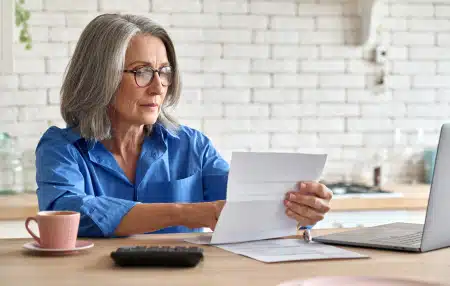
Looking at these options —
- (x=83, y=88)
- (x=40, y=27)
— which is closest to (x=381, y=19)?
(x=40, y=27)

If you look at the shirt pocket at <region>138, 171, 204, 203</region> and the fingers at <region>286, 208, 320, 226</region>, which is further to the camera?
the shirt pocket at <region>138, 171, 204, 203</region>

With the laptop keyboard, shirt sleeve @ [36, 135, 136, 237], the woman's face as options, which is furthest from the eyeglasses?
the laptop keyboard

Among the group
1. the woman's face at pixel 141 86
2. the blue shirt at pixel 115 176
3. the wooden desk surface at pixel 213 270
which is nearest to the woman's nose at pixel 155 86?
the woman's face at pixel 141 86

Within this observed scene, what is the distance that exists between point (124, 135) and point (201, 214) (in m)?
0.57

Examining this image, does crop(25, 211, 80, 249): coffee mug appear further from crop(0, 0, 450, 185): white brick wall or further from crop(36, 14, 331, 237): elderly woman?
crop(0, 0, 450, 185): white brick wall

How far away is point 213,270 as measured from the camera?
163 cm

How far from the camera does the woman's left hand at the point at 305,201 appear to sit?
6.73 ft

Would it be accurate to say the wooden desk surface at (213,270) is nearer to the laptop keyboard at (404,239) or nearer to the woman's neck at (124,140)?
the laptop keyboard at (404,239)

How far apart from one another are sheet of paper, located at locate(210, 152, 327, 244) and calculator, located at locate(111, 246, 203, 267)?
12.1 inches

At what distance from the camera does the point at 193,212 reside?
2164 millimetres

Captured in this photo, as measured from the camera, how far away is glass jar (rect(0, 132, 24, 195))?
12.6ft

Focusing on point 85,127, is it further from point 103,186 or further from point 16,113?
point 16,113

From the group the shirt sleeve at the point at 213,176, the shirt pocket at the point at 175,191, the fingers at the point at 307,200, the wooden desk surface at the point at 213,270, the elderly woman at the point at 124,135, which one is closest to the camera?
the wooden desk surface at the point at 213,270

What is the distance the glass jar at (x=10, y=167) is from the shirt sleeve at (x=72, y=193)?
4.84 feet
